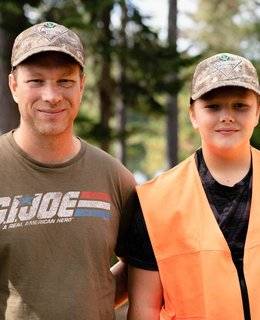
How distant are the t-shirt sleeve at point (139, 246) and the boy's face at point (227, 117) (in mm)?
551

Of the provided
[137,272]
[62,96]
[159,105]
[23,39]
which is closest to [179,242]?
[137,272]

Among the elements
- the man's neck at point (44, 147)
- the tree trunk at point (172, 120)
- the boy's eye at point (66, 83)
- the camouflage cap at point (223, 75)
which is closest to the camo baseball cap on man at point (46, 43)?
the boy's eye at point (66, 83)

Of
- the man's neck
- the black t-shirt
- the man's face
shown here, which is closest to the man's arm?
the black t-shirt

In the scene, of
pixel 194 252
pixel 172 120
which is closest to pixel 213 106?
pixel 194 252

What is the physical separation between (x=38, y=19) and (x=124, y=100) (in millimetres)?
5117

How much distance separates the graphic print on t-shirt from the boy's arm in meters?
0.37

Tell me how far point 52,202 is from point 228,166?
933mm

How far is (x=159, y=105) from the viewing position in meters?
17.5

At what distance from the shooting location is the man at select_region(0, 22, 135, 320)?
10.2 feet

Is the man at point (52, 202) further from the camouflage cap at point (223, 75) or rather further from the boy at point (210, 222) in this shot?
the camouflage cap at point (223, 75)

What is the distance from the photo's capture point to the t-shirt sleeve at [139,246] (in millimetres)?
3338

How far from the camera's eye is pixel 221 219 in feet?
10.6

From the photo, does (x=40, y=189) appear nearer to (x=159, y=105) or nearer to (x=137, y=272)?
(x=137, y=272)

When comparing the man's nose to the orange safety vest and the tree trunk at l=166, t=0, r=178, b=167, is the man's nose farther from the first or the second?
the tree trunk at l=166, t=0, r=178, b=167
